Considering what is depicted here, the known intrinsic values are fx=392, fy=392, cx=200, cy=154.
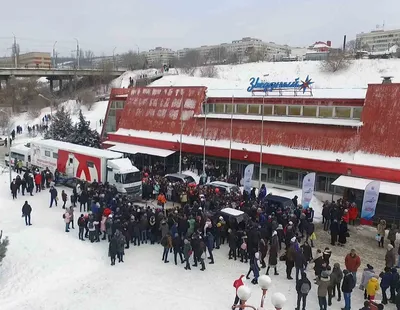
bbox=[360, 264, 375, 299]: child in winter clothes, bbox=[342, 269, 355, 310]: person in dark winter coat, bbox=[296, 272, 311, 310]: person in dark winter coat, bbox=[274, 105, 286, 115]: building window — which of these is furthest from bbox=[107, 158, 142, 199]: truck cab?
bbox=[342, 269, 355, 310]: person in dark winter coat

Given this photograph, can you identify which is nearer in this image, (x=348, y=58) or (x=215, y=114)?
(x=215, y=114)

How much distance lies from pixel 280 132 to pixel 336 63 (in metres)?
51.0

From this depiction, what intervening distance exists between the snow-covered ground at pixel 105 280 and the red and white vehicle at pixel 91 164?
22.3 feet

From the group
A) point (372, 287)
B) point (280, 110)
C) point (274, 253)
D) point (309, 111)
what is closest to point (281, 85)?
point (280, 110)

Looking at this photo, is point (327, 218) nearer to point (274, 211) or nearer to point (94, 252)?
point (274, 211)

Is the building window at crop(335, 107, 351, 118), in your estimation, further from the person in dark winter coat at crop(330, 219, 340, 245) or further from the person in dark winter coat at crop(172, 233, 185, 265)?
the person in dark winter coat at crop(172, 233, 185, 265)

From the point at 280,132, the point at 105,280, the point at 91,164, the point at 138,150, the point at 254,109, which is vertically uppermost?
the point at 254,109

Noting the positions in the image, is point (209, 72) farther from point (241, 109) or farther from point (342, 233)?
point (342, 233)

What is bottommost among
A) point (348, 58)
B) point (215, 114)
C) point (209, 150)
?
point (209, 150)

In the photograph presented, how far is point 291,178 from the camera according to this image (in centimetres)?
2738

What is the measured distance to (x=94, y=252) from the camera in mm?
17094

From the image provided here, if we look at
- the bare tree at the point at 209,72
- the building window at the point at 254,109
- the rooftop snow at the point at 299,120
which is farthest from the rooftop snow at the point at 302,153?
the bare tree at the point at 209,72

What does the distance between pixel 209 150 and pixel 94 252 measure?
15641 millimetres

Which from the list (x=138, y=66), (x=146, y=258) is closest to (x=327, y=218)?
(x=146, y=258)
